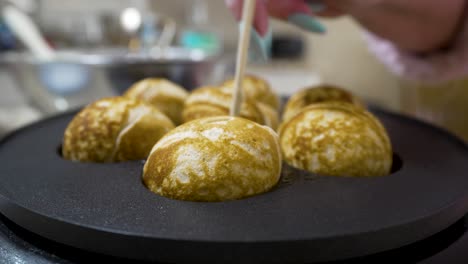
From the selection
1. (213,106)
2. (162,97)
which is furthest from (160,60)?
(213,106)

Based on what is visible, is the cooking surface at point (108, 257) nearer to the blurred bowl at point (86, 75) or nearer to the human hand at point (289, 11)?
the human hand at point (289, 11)

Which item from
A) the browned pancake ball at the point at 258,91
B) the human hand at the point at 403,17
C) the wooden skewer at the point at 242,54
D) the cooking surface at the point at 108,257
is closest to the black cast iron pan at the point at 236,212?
the cooking surface at the point at 108,257

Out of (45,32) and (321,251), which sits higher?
(321,251)

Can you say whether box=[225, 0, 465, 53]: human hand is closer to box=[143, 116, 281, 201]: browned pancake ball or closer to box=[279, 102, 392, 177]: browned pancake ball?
box=[279, 102, 392, 177]: browned pancake ball

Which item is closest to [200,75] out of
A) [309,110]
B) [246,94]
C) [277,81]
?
[246,94]

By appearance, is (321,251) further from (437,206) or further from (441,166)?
(441,166)

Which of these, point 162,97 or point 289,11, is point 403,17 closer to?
point 289,11
